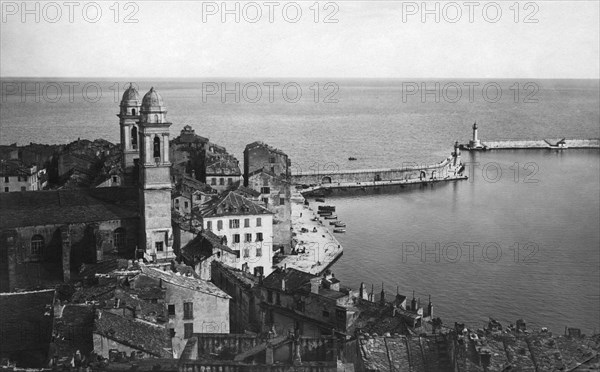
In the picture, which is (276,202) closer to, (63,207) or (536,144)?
(63,207)

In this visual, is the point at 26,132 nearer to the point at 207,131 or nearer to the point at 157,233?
the point at 207,131

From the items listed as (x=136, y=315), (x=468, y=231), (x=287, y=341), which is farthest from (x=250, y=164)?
(x=287, y=341)

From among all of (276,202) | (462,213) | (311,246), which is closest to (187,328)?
(276,202)

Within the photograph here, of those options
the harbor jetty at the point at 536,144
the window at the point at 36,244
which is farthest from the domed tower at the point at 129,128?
the harbor jetty at the point at 536,144

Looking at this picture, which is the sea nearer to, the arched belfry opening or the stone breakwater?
the stone breakwater

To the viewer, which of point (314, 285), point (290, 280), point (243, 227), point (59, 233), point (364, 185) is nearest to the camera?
point (314, 285)

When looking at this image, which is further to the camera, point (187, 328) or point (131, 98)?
point (131, 98)

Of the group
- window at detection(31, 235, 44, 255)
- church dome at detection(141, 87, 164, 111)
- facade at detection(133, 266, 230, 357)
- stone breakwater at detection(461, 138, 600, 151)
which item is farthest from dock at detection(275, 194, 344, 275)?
stone breakwater at detection(461, 138, 600, 151)
